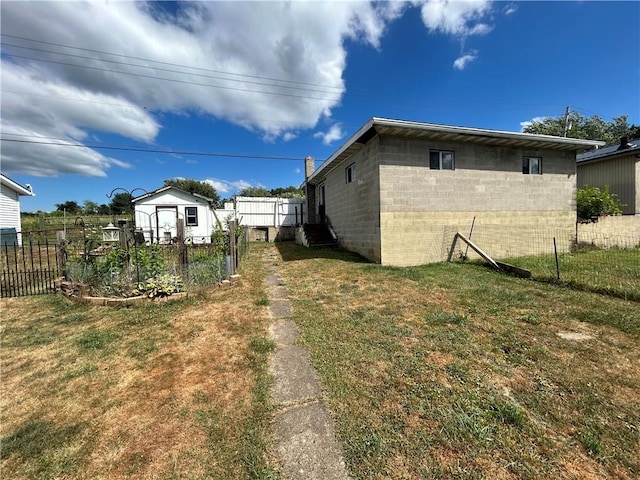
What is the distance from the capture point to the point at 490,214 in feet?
29.4

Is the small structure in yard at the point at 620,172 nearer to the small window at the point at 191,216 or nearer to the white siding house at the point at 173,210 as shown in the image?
the white siding house at the point at 173,210

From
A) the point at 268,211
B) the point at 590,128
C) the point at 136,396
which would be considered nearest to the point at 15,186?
the point at 268,211

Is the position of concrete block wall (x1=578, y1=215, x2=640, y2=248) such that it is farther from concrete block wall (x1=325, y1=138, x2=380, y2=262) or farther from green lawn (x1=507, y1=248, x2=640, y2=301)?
concrete block wall (x1=325, y1=138, x2=380, y2=262)

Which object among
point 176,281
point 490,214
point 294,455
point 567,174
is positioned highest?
point 567,174

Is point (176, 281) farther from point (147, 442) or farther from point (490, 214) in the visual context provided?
point (490, 214)

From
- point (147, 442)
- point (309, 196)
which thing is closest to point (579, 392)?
point (147, 442)

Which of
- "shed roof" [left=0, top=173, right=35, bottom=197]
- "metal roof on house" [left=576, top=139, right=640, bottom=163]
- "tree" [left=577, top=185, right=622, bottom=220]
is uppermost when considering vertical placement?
"metal roof on house" [left=576, top=139, right=640, bottom=163]

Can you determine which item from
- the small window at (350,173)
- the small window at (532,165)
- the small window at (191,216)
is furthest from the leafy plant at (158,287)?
the small window at (532,165)

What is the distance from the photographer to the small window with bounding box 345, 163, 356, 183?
10086mm

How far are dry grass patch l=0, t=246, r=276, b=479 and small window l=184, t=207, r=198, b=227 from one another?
10771 mm

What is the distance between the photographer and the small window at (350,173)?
10.1 m

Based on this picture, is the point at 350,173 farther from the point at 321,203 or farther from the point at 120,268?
the point at 120,268

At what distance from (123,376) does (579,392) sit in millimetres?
4364

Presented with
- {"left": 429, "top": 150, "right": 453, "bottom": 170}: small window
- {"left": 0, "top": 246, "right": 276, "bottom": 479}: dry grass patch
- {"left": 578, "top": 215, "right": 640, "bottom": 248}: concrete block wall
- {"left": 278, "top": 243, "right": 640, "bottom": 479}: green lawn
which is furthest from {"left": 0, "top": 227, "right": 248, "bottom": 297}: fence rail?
{"left": 578, "top": 215, "right": 640, "bottom": 248}: concrete block wall
